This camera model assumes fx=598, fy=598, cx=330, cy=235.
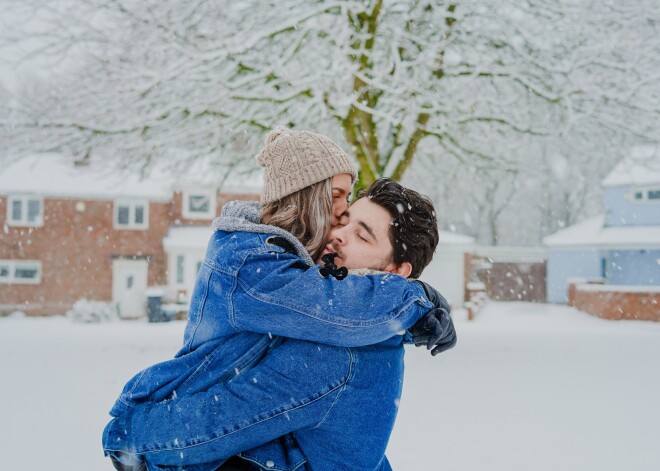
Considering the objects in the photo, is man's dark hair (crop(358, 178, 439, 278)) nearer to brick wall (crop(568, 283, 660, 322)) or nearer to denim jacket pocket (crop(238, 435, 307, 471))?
denim jacket pocket (crop(238, 435, 307, 471))

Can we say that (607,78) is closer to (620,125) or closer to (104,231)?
(620,125)

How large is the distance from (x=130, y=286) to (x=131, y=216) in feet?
9.64

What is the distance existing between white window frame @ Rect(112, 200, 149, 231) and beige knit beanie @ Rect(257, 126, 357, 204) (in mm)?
24282

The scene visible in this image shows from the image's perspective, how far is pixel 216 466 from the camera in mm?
1743

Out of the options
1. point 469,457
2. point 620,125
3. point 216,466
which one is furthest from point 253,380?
point 620,125

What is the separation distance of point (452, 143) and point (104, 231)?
1840cm

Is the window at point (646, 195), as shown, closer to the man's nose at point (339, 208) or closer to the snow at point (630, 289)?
the snow at point (630, 289)

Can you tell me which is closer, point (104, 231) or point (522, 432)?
point (522, 432)

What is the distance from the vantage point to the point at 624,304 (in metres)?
20.2

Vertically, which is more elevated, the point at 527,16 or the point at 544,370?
the point at 527,16

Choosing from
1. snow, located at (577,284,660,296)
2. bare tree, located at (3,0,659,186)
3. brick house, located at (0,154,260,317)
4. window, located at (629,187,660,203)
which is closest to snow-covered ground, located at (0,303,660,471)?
bare tree, located at (3,0,659,186)

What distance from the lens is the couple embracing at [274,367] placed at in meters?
1.65

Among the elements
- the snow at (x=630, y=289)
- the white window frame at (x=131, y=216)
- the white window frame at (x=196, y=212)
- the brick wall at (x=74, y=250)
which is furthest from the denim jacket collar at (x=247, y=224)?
the white window frame at (x=131, y=216)

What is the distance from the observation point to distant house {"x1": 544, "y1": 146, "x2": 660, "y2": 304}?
25.8 metres
